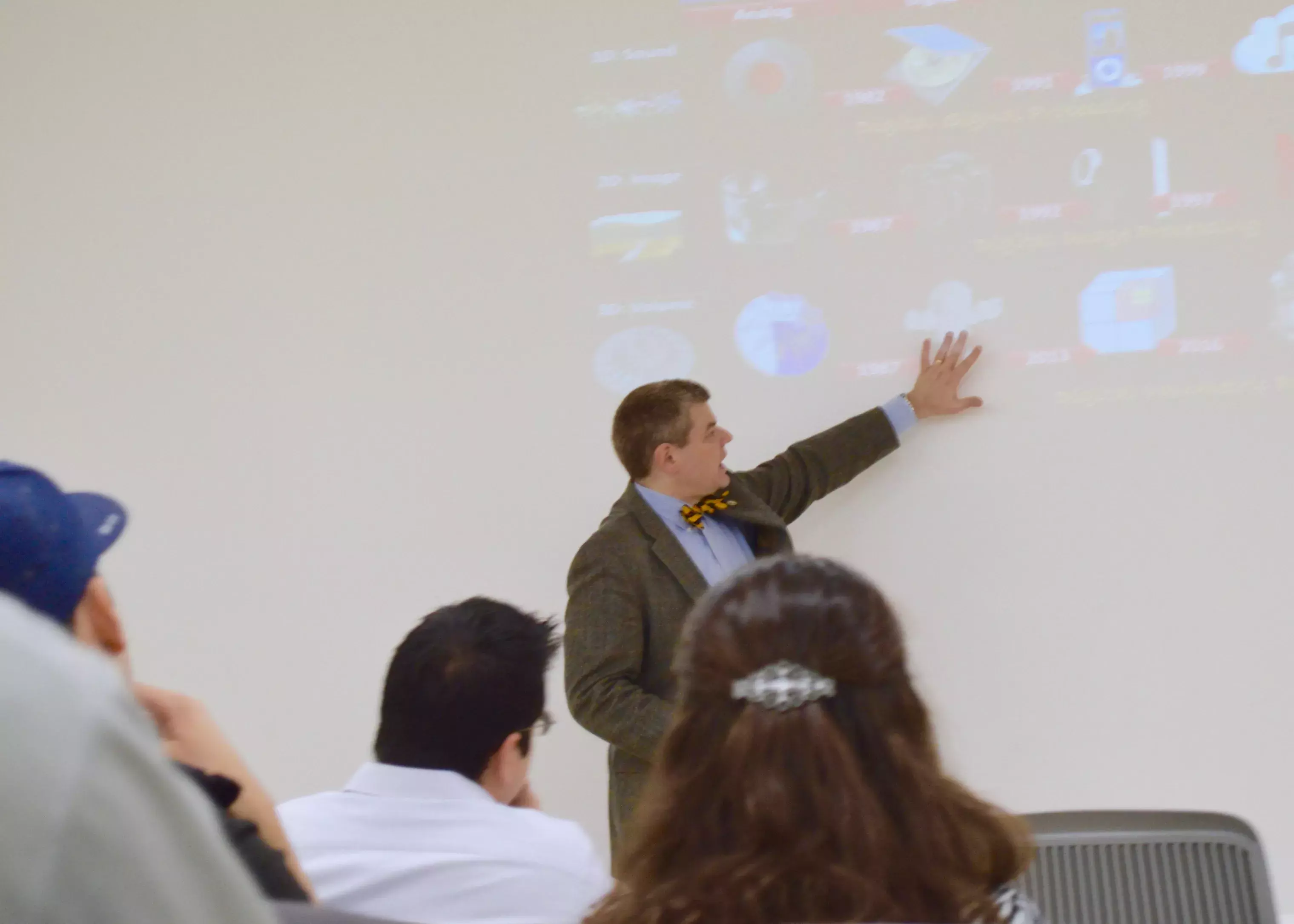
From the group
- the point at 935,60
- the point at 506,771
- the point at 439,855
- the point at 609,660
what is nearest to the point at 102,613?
the point at 439,855

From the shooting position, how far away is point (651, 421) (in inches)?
104

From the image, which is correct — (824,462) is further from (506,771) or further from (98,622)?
(98,622)

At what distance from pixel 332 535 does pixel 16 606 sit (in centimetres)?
A: 295

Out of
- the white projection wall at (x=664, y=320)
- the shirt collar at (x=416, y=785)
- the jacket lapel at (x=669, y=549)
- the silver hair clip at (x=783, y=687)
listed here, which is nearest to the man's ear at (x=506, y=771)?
the shirt collar at (x=416, y=785)

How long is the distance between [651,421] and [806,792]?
1640mm

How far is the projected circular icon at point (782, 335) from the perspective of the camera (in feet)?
10.1

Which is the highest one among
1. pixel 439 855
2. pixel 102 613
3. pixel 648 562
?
pixel 102 613

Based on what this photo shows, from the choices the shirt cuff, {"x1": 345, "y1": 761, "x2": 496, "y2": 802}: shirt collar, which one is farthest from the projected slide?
{"x1": 345, "y1": 761, "x2": 496, "y2": 802}: shirt collar

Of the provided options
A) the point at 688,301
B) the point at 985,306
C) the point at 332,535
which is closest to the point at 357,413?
the point at 332,535

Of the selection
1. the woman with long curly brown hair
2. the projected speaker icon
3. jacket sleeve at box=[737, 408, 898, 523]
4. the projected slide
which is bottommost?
the woman with long curly brown hair

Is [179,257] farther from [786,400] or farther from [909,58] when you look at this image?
[909,58]

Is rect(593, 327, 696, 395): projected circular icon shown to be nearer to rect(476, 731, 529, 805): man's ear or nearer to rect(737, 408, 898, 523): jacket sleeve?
rect(737, 408, 898, 523): jacket sleeve

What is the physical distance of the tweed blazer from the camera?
2.52 m

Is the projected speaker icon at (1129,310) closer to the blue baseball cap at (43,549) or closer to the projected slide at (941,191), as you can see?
the projected slide at (941,191)
